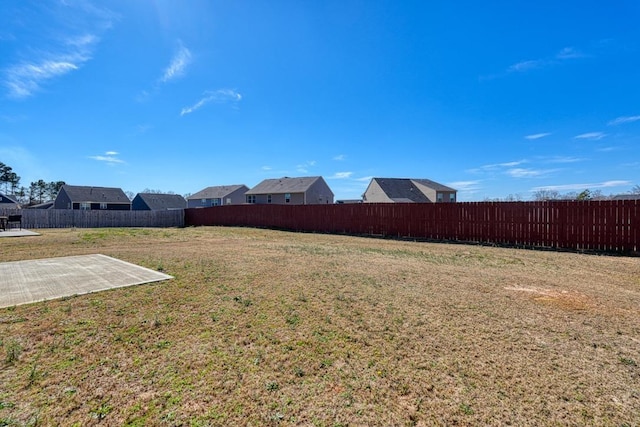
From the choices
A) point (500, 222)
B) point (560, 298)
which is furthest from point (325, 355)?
point (500, 222)

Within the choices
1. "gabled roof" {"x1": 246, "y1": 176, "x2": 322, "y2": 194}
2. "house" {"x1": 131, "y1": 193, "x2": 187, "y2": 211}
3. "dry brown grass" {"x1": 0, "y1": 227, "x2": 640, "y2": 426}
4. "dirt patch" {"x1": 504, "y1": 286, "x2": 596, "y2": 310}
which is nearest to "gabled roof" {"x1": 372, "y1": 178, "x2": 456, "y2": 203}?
"gabled roof" {"x1": 246, "y1": 176, "x2": 322, "y2": 194}

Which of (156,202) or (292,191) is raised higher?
(292,191)

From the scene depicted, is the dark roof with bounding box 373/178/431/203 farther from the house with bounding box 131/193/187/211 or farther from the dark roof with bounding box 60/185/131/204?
the dark roof with bounding box 60/185/131/204

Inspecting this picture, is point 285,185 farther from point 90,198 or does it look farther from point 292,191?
point 90,198

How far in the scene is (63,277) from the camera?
546 centimetres

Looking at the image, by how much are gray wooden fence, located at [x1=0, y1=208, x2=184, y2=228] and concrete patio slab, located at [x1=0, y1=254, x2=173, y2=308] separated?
19.6 meters

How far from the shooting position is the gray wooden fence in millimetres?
21578

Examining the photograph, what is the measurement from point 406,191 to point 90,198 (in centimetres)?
4298

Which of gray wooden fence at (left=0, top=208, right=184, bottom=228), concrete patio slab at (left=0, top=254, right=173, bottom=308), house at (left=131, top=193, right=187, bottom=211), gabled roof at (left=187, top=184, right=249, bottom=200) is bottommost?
concrete patio slab at (left=0, top=254, right=173, bottom=308)

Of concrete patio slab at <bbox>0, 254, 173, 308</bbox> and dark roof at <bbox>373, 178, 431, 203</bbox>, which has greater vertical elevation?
dark roof at <bbox>373, 178, 431, 203</bbox>

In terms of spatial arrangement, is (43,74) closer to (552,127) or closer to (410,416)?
(410,416)

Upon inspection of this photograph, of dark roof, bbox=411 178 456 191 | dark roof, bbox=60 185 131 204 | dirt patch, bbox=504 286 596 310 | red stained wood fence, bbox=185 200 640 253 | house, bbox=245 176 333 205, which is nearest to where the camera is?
dirt patch, bbox=504 286 596 310

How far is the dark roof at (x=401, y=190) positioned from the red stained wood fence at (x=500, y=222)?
63.6ft

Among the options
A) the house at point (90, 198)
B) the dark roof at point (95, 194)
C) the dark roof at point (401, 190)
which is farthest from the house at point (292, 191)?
the dark roof at point (95, 194)
